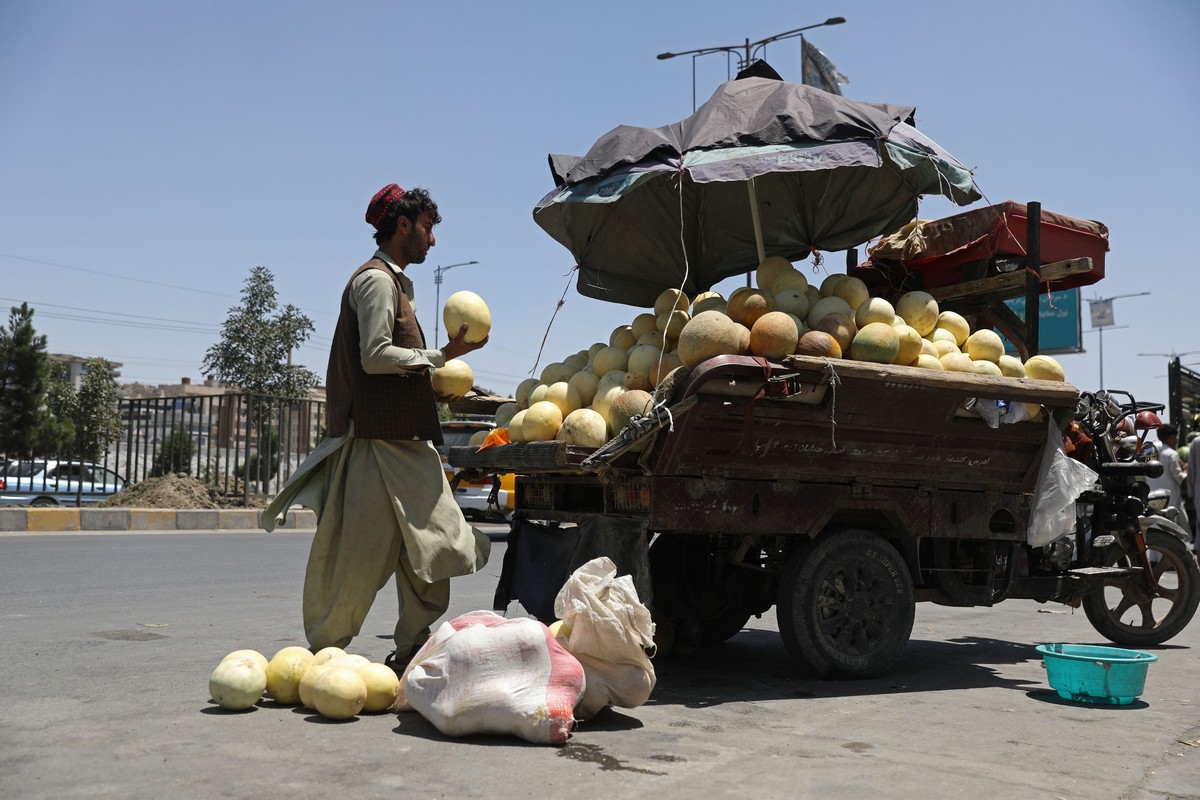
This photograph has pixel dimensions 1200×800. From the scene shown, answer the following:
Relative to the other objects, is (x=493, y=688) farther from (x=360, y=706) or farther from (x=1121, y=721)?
(x=1121, y=721)

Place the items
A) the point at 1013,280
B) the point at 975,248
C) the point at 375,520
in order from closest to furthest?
1. the point at 375,520
2. the point at 1013,280
3. the point at 975,248

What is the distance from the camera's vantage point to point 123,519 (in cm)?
1584

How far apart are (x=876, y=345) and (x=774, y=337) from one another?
68cm

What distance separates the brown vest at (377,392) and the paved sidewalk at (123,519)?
33.4ft

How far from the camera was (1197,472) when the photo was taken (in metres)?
12.2

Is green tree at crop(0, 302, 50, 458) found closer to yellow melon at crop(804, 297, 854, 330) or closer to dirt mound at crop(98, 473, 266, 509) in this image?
dirt mound at crop(98, 473, 266, 509)

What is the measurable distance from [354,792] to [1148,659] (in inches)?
151

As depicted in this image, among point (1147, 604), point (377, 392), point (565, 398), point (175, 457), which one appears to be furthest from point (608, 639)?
point (175, 457)

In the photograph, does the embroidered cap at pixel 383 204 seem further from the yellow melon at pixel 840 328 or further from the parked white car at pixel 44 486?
the parked white car at pixel 44 486

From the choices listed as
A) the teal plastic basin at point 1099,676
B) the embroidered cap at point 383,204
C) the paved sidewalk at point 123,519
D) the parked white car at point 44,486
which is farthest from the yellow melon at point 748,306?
the parked white car at point 44,486

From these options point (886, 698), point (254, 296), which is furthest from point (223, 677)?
point (254, 296)

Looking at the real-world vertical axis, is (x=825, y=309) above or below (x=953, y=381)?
above

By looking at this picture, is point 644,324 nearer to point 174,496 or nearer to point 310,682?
point 310,682

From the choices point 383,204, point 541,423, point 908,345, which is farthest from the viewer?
point 541,423
